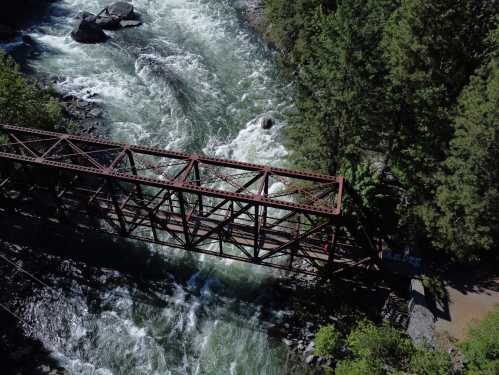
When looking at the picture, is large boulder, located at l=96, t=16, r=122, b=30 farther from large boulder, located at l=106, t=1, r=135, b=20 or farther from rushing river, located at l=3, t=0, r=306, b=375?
rushing river, located at l=3, t=0, r=306, b=375

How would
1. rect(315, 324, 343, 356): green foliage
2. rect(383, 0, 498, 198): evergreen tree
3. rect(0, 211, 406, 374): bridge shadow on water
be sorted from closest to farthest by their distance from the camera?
rect(315, 324, 343, 356): green foliage
rect(383, 0, 498, 198): evergreen tree
rect(0, 211, 406, 374): bridge shadow on water

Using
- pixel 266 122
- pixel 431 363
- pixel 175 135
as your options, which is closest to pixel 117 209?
pixel 175 135

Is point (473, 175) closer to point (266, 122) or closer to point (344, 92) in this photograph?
point (344, 92)

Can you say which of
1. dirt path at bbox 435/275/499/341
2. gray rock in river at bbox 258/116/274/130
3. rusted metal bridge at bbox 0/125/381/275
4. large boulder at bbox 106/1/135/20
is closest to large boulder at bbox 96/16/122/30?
large boulder at bbox 106/1/135/20

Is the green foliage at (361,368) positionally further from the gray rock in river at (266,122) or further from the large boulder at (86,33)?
the large boulder at (86,33)

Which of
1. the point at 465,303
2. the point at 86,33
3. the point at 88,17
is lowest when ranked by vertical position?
the point at 465,303

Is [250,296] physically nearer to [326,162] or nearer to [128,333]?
[128,333]
